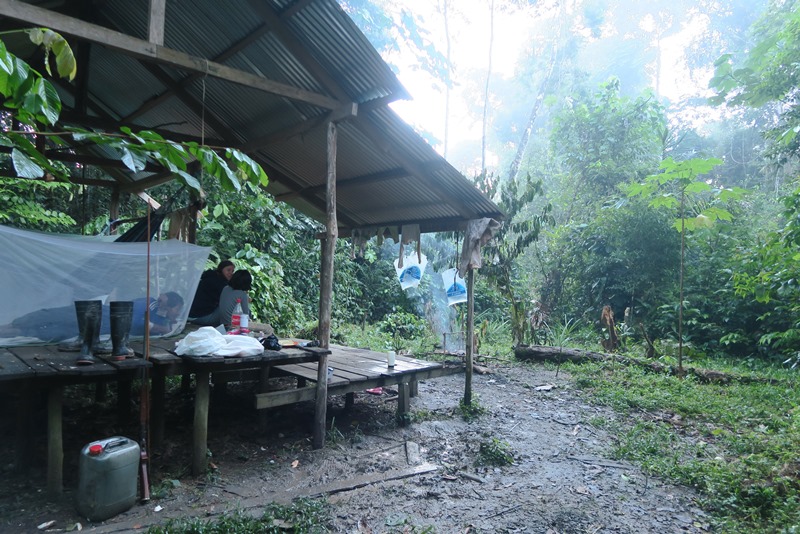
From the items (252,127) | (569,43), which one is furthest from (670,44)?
(252,127)

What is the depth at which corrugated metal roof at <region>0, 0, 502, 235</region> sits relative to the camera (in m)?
3.87

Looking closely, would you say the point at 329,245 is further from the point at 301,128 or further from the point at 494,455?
the point at 494,455

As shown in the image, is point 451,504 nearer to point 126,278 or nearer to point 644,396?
point 126,278

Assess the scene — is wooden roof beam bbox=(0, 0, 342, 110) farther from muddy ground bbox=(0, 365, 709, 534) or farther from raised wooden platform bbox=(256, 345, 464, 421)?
muddy ground bbox=(0, 365, 709, 534)

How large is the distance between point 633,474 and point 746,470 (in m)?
0.89

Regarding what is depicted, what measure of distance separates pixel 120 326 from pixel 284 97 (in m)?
2.52

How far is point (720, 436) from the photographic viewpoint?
5023mm

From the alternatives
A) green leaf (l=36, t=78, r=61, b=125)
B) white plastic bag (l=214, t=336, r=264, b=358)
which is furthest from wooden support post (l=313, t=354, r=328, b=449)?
green leaf (l=36, t=78, r=61, b=125)

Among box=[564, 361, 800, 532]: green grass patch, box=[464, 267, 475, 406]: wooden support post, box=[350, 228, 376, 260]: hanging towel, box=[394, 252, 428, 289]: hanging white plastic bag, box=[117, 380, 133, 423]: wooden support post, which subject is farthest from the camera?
box=[394, 252, 428, 289]: hanging white plastic bag

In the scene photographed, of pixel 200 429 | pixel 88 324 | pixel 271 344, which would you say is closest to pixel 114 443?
pixel 200 429

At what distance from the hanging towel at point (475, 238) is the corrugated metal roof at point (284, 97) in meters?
0.11

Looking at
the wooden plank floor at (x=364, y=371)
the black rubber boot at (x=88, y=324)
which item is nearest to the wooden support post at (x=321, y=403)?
the wooden plank floor at (x=364, y=371)

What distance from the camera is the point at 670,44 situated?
2689 centimetres

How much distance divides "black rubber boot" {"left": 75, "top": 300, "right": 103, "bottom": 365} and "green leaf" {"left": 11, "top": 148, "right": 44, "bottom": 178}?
1.86 meters
